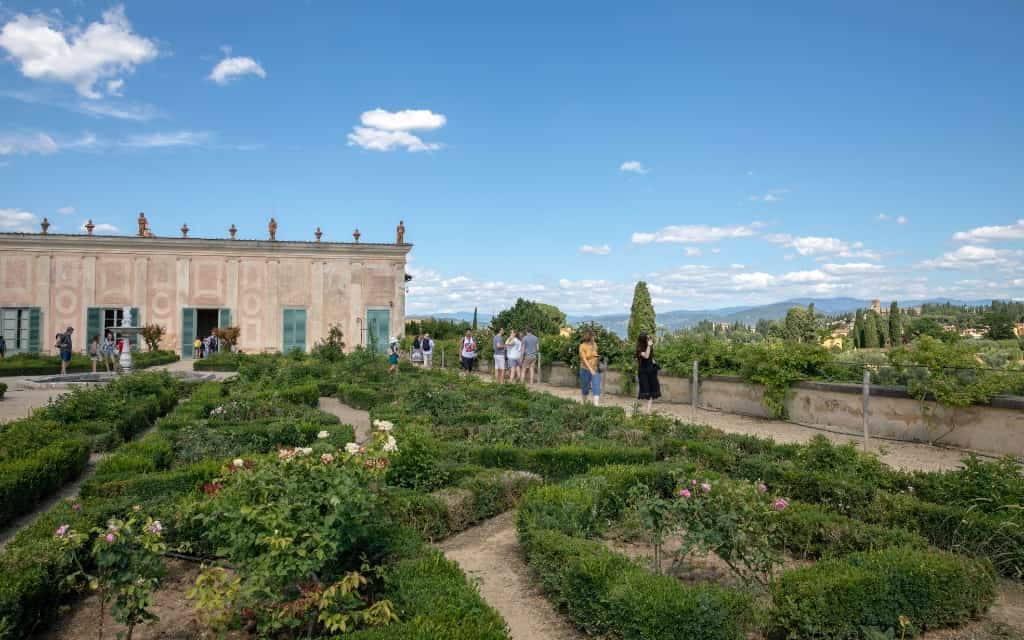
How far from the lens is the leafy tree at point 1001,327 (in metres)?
19.8

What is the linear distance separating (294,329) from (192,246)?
611 cm

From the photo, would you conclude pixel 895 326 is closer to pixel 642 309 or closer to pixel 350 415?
pixel 642 309

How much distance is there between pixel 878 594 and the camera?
400 centimetres

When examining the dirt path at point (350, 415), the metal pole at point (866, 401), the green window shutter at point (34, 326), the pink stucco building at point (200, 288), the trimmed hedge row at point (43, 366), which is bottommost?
the dirt path at point (350, 415)

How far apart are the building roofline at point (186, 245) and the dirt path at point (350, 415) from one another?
57.5ft

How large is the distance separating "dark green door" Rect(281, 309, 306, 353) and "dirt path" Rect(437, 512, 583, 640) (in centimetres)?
2713

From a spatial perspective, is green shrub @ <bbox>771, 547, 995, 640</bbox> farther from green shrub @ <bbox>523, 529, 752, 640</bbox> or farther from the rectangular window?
the rectangular window

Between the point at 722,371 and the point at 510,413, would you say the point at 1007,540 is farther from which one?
the point at 722,371

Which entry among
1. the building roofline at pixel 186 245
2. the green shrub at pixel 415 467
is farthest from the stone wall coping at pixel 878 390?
the building roofline at pixel 186 245

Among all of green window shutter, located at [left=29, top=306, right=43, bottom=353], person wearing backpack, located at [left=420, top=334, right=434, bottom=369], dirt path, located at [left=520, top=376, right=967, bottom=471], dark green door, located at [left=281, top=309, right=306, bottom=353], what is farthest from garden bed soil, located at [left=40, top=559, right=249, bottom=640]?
green window shutter, located at [left=29, top=306, right=43, bottom=353]

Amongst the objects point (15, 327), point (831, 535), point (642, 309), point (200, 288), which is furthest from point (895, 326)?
point (15, 327)

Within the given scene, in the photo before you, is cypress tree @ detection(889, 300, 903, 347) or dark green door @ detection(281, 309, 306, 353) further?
dark green door @ detection(281, 309, 306, 353)

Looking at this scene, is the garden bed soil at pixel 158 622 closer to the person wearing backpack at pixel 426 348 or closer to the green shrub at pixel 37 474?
the green shrub at pixel 37 474

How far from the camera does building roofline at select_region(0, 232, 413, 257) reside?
29.9m
